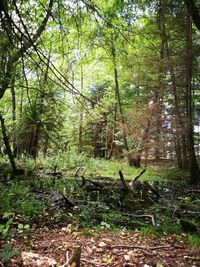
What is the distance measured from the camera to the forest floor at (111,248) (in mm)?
3426

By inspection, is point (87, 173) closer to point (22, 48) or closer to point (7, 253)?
point (7, 253)

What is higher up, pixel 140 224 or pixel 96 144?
pixel 96 144

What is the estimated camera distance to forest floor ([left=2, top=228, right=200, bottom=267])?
3426 millimetres

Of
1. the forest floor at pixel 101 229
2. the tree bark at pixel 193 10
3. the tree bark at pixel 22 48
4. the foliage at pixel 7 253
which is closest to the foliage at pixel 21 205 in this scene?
the forest floor at pixel 101 229

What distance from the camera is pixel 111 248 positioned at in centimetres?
384

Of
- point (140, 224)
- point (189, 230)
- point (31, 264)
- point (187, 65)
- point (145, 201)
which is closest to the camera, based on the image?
point (31, 264)

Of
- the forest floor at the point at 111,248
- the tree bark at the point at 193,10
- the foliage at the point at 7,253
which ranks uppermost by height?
the tree bark at the point at 193,10

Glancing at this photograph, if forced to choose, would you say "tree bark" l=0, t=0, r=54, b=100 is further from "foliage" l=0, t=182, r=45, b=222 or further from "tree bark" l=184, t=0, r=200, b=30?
"tree bark" l=184, t=0, r=200, b=30

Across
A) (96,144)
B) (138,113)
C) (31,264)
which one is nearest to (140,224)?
(31,264)

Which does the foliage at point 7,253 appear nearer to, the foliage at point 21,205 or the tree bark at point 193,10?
the foliage at point 21,205

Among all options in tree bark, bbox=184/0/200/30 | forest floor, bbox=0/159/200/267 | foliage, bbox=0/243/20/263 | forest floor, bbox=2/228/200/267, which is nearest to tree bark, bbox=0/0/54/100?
foliage, bbox=0/243/20/263

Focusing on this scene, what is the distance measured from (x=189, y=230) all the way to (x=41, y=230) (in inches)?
108

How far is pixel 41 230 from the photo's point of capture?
4.55 metres

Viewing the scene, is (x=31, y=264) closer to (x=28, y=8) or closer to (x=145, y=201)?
(x=28, y=8)
